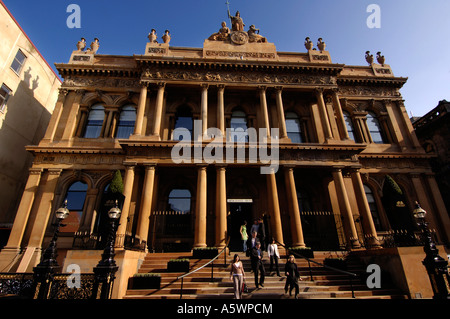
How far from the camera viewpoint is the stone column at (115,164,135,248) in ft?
36.9

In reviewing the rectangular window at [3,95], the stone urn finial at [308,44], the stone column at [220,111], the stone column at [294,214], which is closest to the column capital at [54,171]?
the rectangular window at [3,95]

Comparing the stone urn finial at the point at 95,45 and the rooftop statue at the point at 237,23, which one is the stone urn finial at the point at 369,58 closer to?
the rooftop statue at the point at 237,23

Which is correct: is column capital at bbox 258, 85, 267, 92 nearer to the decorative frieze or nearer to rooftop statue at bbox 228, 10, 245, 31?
the decorative frieze

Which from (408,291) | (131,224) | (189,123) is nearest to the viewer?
(408,291)

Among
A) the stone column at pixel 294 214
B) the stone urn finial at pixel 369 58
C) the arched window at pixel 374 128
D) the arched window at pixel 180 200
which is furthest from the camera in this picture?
the stone urn finial at pixel 369 58

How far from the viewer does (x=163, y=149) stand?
14.2 meters

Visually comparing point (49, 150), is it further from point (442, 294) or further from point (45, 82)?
point (442, 294)

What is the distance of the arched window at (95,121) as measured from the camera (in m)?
17.1

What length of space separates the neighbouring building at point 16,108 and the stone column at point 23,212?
2722 mm

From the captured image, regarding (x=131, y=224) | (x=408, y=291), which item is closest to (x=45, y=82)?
(x=131, y=224)

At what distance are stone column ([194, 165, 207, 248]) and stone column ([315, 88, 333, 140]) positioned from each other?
878 centimetres

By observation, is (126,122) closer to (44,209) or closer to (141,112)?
(141,112)

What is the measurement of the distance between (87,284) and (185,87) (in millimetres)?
13717
